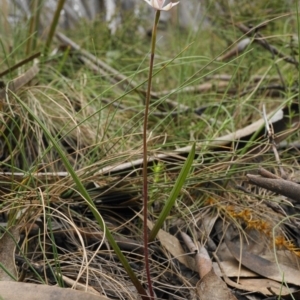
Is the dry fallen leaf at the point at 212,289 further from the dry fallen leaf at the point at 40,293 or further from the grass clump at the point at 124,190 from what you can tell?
the dry fallen leaf at the point at 40,293

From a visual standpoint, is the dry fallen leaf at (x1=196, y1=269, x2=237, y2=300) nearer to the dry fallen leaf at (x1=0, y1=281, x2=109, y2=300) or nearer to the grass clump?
the grass clump

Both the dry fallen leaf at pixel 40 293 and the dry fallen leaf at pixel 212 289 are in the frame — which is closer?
the dry fallen leaf at pixel 40 293

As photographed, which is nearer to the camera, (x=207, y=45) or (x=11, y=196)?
(x=11, y=196)

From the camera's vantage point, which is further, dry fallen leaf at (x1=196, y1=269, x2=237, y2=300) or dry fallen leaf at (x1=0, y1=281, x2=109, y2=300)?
dry fallen leaf at (x1=196, y1=269, x2=237, y2=300)

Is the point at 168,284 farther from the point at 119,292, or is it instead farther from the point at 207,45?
the point at 207,45

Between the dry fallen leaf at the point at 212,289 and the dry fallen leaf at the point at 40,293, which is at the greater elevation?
the dry fallen leaf at the point at 40,293

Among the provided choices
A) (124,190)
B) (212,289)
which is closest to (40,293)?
(212,289)

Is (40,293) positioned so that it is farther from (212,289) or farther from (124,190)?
(124,190)

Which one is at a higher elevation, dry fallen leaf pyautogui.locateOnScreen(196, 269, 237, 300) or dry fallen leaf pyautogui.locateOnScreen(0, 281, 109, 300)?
dry fallen leaf pyautogui.locateOnScreen(0, 281, 109, 300)

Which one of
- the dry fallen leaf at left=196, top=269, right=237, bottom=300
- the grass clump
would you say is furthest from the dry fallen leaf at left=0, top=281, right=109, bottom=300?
the dry fallen leaf at left=196, top=269, right=237, bottom=300

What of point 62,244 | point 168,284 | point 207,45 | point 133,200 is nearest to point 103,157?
point 133,200

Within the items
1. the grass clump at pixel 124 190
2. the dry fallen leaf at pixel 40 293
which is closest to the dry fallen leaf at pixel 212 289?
the grass clump at pixel 124 190

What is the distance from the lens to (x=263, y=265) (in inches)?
50.3

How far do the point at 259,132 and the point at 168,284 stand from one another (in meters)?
0.59
